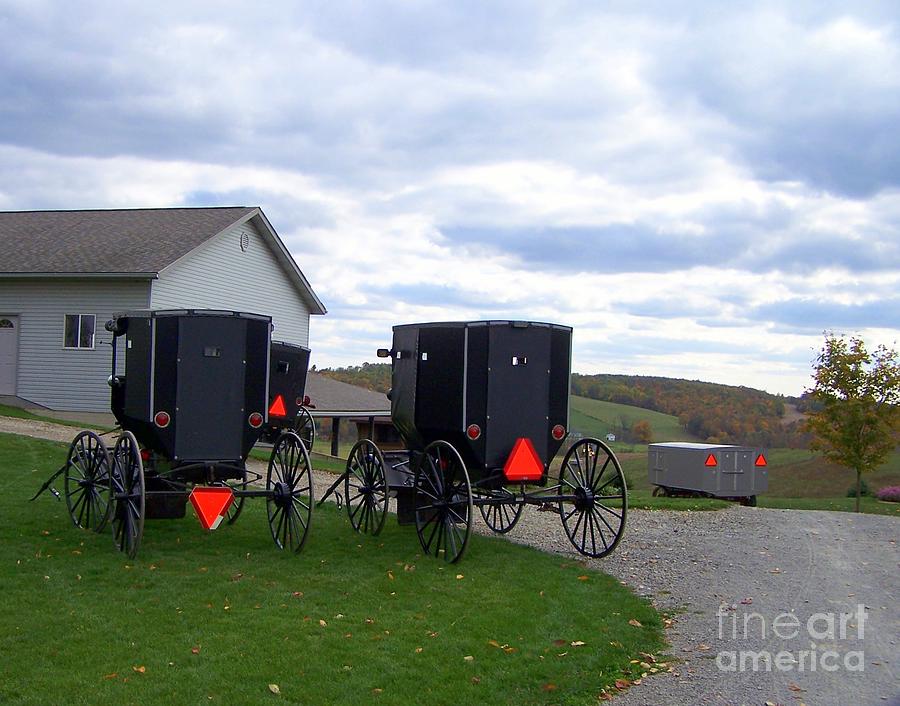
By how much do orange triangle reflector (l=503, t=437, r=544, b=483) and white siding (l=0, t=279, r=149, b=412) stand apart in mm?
18760

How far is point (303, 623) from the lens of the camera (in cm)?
762

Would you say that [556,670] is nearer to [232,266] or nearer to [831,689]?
[831,689]

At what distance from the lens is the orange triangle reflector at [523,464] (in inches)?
429

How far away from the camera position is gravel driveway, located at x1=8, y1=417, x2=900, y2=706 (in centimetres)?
643

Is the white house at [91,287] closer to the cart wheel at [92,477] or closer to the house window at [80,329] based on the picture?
Result: the house window at [80,329]

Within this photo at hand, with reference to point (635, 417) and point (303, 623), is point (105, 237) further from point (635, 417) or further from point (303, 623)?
point (635, 417)

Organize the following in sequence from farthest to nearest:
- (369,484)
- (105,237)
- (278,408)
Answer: (105,237) → (278,408) → (369,484)

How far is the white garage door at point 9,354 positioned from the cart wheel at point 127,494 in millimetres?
19506

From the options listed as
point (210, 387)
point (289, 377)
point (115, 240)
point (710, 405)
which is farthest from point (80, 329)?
point (710, 405)

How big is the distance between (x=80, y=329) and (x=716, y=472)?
59.0 feet

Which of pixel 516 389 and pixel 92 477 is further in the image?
pixel 92 477

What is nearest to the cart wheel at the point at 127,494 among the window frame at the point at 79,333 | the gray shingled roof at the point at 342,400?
the window frame at the point at 79,333

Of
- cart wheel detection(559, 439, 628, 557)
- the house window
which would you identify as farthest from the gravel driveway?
the house window

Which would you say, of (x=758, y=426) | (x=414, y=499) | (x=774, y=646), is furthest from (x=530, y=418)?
(x=758, y=426)
